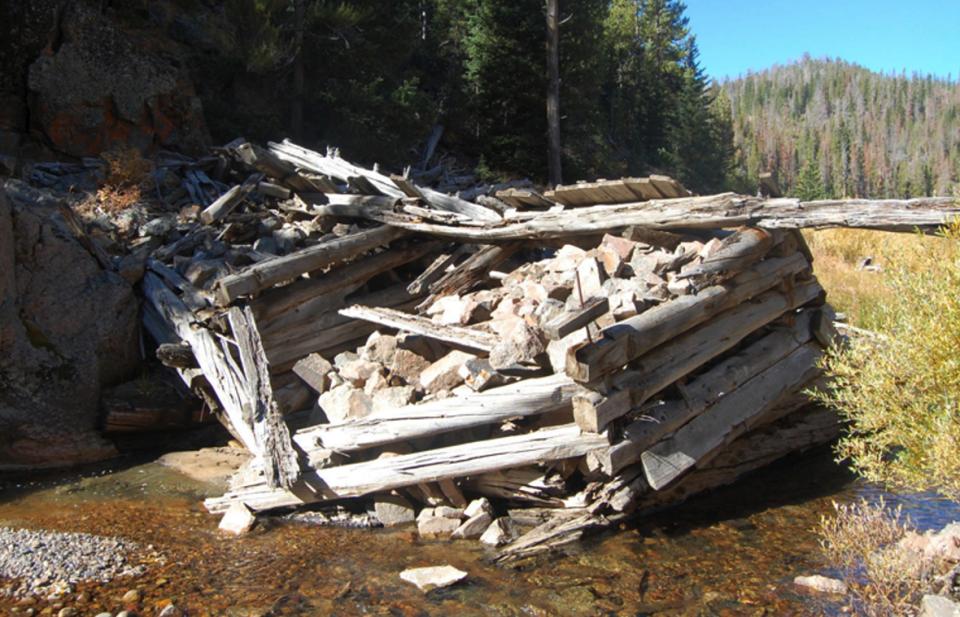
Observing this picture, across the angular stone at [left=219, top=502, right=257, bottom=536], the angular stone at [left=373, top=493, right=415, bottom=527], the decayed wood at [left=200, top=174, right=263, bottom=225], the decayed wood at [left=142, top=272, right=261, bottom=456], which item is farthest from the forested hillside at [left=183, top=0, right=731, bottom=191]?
the angular stone at [left=373, top=493, right=415, bottom=527]

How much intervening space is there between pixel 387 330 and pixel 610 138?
29407 millimetres

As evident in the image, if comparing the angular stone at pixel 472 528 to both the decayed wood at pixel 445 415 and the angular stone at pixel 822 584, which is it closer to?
the decayed wood at pixel 445 415

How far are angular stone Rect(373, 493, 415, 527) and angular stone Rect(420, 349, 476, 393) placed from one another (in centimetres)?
117

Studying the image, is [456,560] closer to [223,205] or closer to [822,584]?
[822,584]

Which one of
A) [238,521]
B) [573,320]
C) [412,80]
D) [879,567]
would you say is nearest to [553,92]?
[412,80]

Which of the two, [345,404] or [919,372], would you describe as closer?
[919,372]

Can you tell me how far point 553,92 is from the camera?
21.4 m

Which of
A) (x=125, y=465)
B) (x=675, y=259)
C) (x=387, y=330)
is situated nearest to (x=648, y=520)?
(x=675, y=259)

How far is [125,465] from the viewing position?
930cm

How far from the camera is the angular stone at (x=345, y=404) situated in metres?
8.45

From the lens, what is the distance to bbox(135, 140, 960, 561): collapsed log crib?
7078 millimetres

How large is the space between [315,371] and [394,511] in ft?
7.88

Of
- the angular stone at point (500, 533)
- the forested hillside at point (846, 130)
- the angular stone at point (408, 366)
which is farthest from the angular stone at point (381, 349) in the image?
the forested hillside at point (846, 130)

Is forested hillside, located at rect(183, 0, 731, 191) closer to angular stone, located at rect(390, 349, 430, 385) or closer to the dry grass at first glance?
angular stone, located at rect(390, 349, 430, 385)
